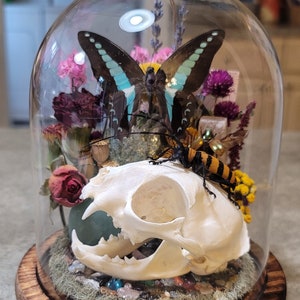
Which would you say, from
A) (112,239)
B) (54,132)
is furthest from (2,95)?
(112,239)

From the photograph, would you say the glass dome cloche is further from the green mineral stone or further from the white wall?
the white wall

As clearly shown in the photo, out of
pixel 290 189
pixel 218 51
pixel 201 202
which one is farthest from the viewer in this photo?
pixel 290 189

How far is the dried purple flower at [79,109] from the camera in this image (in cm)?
67

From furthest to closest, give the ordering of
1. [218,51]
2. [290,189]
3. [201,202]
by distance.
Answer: [290,189] < [218,51] < [201,202]

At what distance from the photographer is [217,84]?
68 cm

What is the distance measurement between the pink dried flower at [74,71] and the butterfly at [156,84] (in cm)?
4

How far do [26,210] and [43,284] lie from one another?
11.1 inches

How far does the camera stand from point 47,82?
74 centimetres

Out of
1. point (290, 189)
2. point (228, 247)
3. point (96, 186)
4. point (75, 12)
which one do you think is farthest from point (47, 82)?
point (290, 189)

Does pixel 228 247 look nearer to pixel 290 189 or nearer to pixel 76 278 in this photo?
pixel 76 278

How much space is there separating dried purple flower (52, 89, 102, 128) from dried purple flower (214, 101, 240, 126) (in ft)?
0.48

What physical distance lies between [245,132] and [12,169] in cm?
55

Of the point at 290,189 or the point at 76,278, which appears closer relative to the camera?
the point at 76,278

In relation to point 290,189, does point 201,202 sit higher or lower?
higher
